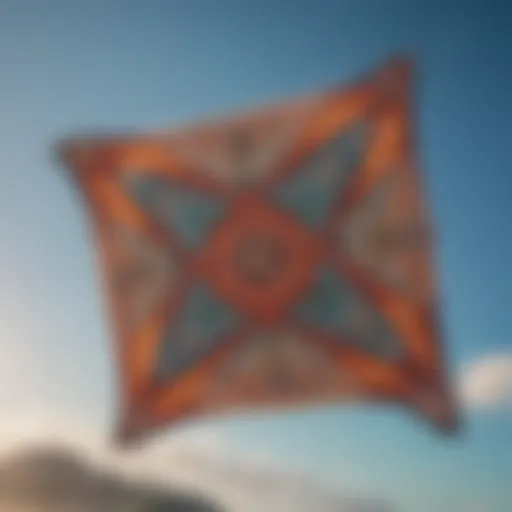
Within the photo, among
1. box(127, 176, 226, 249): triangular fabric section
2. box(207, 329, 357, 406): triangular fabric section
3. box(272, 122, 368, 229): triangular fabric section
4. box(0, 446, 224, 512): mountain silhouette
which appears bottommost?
box(0, 446, 224, 512): mountain silhouette

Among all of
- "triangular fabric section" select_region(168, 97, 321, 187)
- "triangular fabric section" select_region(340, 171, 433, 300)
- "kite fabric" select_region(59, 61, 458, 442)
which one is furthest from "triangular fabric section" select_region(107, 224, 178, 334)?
"triangular fabric section" select_region(340, 171, 433, 300)

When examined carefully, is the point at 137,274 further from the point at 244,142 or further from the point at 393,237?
the point at 393,237

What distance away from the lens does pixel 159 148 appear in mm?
1460

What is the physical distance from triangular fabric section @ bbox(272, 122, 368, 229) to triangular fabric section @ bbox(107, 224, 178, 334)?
18cm

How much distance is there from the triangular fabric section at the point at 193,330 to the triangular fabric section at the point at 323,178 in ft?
0.55

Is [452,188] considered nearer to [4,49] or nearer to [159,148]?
[159,148]

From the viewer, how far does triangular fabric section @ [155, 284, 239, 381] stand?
4.60 ft

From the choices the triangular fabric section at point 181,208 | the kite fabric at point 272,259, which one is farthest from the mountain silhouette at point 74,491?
the triangular fabric section at point 181,208

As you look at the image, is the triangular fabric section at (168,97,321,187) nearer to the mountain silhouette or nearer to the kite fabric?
the kite fabric

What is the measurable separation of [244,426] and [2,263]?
A: 1.33 feet

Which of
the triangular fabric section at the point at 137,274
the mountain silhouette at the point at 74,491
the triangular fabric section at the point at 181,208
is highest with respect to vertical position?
the triangular fabric section at the point at 181,208

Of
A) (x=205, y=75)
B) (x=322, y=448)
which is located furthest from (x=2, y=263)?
(x=322, y=448)

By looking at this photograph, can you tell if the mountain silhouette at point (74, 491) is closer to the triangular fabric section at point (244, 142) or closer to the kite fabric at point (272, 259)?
the kite fabric at point (272, 259)

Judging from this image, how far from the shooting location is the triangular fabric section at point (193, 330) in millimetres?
1402
